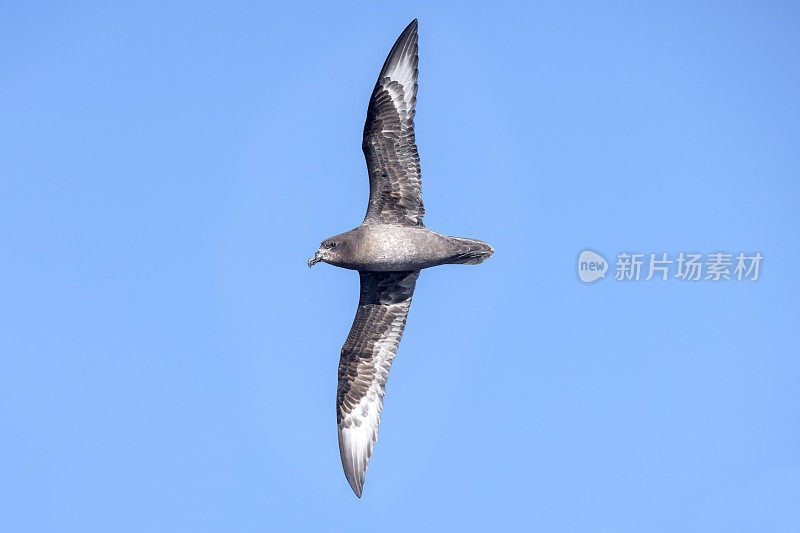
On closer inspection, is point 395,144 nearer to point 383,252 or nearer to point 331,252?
point 383,252

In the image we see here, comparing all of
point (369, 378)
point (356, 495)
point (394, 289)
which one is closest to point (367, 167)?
point (394, 289)

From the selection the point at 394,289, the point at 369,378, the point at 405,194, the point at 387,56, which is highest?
the point at 387,56

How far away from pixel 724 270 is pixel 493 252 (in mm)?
6418

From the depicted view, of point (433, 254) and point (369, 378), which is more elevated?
point (433, 254)

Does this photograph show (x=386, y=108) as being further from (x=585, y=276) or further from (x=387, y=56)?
(x=585, y=276)

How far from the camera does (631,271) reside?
31328mm

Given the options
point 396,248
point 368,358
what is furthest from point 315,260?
point 368,358

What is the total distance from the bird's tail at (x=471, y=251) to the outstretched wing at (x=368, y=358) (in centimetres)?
118

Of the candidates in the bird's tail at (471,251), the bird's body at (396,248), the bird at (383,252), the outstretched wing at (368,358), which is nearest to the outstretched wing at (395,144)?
the bird at (383,252)

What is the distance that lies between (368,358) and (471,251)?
326cm

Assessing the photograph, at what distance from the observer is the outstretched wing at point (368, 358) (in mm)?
29000

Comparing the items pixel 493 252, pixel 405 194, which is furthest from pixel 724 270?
pixel 405 194

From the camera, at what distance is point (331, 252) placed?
28.1 m

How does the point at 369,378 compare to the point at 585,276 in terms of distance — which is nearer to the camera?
the point at 369,378
